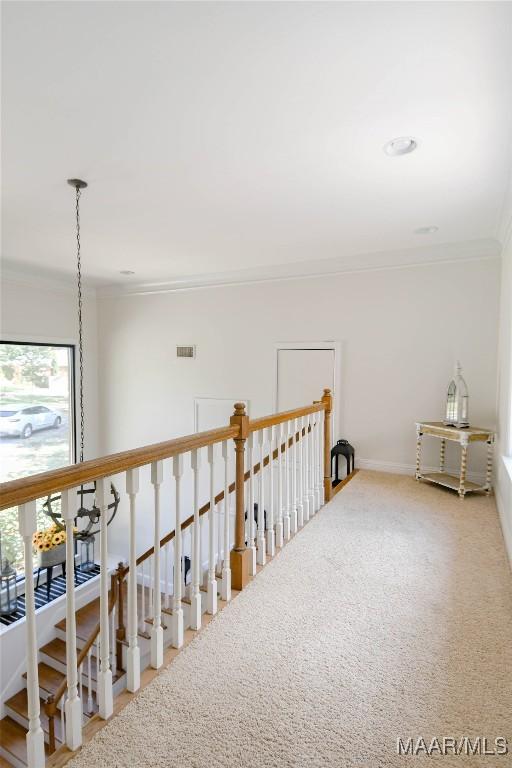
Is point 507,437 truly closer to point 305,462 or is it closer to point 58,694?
point 305,462

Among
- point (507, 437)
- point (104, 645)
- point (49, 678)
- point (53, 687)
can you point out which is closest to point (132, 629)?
point (104, 645)

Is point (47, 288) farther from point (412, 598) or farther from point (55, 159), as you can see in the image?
point (412, 598)

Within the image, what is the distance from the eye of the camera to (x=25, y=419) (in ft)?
18.6

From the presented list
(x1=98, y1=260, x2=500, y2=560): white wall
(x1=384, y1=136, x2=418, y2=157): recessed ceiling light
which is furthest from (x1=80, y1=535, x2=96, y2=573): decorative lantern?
(x1=384, y1=136, x2=418, y2=157): recessed ceiling light

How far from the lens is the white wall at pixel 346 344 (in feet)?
13.8

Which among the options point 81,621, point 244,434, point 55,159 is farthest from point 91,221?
point 81,621

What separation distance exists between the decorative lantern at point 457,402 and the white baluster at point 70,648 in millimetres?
3680

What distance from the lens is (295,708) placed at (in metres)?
1.48

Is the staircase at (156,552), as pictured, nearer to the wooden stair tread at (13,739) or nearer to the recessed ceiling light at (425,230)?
the wooden stair tread at (13,739)

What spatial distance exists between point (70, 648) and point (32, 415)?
206 inches

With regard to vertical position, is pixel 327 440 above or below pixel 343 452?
above

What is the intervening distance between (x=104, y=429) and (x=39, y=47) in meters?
5.89

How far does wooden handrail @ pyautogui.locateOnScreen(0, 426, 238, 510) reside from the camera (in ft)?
3.55

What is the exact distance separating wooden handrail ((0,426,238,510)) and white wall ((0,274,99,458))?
16.0 feet
